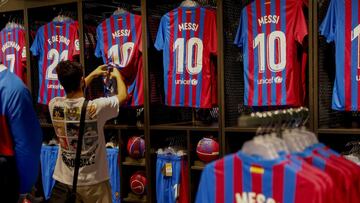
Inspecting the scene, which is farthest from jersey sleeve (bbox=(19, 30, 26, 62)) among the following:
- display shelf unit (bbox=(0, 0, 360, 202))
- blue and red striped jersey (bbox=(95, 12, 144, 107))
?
blue and red striped jersey (bbox=(95, 12, 144, 107))

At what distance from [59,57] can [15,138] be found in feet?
7.31

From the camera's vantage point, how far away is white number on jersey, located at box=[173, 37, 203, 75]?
3738mm

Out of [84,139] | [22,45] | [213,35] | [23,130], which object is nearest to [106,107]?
[84,139]

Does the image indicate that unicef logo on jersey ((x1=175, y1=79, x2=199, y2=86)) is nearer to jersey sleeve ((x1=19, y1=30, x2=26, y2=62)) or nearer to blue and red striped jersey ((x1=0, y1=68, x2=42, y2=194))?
blue and red striped jersey ((x1=0, y1=68, x2=42, y2=194))

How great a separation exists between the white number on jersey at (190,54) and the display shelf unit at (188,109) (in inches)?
7.2

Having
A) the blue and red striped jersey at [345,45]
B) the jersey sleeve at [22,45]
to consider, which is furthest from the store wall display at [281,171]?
the jersey sleeve at [22,45]

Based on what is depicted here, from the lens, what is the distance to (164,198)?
397cm

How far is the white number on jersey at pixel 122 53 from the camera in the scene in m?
4.01

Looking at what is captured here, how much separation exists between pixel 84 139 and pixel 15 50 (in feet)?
7.37

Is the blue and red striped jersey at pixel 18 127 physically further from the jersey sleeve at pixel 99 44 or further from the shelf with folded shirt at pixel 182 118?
the jersey sleeve at pixel 99 44

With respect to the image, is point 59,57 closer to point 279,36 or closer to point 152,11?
point 152,11

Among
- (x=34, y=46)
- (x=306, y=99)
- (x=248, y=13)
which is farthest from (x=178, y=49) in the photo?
(x=34, y=46)

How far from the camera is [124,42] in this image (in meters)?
4.05

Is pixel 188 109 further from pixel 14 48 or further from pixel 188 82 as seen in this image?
pixel 14 48
